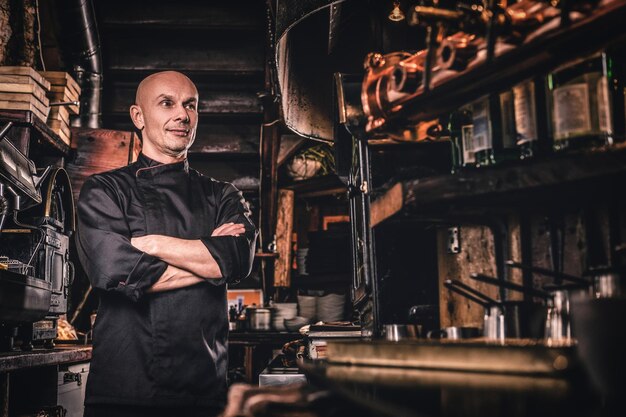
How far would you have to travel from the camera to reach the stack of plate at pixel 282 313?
6.24 m

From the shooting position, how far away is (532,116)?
1776 mm

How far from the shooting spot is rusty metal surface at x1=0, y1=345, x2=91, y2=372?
304cm

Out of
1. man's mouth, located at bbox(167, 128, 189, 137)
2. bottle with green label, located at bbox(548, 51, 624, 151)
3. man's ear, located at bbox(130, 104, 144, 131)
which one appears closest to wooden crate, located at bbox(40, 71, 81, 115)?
man's ear, located at bbox(130, 104, 144, 131)

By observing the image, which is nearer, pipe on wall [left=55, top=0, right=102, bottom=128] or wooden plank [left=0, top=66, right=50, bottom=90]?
wooden plank [left=0, top=66, right=50, bottom=90]

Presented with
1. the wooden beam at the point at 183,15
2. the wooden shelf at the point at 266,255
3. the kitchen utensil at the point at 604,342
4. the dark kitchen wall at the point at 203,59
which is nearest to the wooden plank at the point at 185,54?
the dark kitchen wall at the point at 203,59

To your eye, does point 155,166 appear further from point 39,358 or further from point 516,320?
point 516,320

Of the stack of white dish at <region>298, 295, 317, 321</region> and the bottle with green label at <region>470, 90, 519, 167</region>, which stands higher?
the bottle with green label at <region>470, 90, 519, 167</region>

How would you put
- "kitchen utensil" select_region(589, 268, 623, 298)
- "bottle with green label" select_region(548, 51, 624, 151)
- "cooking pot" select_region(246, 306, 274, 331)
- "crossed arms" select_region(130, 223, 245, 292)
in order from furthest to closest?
"cooking pot" select_region(246, 306, 274, 331), "crossed arms" select_region(130, 223, 245, 292), "bottle with green label" select_region(548, 51, 624, 151), "kitchen utensil" select_region(589, 268, 623, 298)

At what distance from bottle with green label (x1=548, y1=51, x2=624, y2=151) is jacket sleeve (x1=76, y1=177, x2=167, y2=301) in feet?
5.52

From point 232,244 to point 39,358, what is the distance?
123 cm

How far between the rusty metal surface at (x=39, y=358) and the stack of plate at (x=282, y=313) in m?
2.09

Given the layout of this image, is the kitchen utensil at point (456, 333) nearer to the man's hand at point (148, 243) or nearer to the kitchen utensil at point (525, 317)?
the kitchen utensil at point (525, 317)

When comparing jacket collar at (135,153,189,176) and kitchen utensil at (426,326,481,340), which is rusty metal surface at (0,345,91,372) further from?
kitchen utensil at (426,326,481,340)

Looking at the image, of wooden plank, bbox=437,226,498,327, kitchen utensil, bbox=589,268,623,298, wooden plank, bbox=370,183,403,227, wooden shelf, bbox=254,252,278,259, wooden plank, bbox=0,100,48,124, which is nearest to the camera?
kitchen utensil, bbox=589,268,623,298
